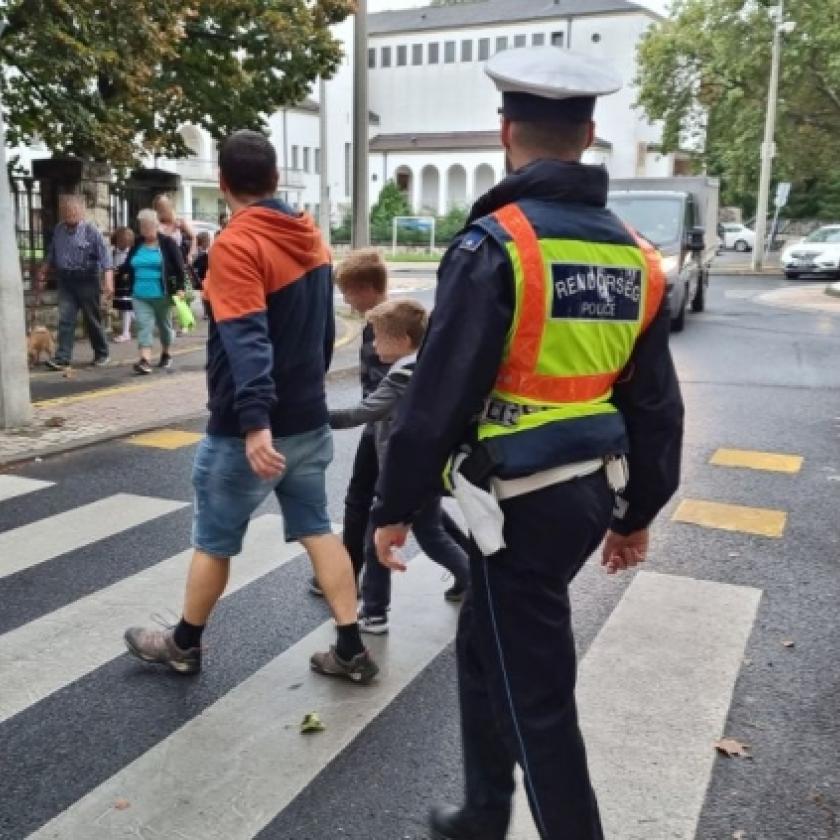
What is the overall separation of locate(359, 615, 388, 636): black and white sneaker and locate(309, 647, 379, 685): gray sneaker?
16.7 inches

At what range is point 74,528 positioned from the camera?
18.9 ft

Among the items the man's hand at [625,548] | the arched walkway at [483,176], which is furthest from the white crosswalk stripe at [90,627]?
the arched walkway at [483,176]

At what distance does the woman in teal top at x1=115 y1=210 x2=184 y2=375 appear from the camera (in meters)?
10.8

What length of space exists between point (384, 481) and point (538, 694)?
2.02 feet

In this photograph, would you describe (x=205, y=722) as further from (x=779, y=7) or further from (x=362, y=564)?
(x=779, y=7)

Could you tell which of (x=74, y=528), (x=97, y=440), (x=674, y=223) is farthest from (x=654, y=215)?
(x=74, y=528)

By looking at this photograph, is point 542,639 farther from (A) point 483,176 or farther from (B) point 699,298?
(A) point 483,176

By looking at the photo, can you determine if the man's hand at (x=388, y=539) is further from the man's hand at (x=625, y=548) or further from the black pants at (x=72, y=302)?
Answer: the black pants at (x=72, y=302)

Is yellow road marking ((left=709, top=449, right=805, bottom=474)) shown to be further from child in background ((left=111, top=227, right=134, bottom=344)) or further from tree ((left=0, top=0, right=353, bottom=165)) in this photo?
child in background ((left=111, top=227, right=134, bottom=344))

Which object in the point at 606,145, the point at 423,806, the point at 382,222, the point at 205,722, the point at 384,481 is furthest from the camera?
the point at 606,145

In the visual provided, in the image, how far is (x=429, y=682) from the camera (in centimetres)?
383

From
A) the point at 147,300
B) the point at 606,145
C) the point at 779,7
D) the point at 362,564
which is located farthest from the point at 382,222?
the point at 362,564

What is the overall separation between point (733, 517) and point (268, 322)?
3.72 m

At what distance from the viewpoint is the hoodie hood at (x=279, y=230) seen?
11.2 feet
